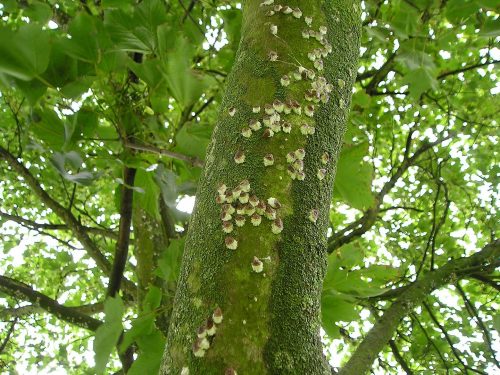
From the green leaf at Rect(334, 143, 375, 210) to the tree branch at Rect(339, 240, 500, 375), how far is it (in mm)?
783

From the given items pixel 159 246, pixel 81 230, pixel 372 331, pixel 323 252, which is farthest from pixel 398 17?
pixel 81 230

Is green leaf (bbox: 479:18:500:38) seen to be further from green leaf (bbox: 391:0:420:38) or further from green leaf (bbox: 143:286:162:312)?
green leaf (bbox: 143:286:162:312)

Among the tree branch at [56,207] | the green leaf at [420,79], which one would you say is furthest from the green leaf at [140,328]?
the tree branch at [56,207]

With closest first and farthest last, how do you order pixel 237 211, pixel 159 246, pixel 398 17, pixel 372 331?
pixel 237 211 → pixel 398 17 → pixel 372 331 → pixel 159 246

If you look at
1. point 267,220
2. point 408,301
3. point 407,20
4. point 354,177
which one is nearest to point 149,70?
point 354,177

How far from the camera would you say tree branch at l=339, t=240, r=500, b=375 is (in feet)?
6.19

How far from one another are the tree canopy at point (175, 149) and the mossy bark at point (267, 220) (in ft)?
1.12

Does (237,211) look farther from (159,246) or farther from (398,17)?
(159,246)

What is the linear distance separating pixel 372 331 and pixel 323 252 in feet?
4.71

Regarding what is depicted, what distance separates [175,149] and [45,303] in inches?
62.8

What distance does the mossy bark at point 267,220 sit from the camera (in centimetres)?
67

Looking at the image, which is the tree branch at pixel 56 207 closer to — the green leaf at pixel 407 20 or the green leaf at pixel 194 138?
the green leaf at pixel 194 138

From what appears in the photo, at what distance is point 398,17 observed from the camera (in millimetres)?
1685

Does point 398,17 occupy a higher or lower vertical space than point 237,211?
higher
